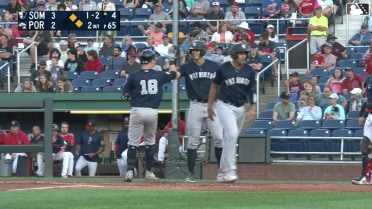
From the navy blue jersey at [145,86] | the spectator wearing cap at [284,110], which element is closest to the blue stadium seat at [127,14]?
the spectator wearing cap at [284,110]

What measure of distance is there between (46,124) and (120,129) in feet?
21.3

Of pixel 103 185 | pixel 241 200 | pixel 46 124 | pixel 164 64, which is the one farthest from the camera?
pixel 164 64

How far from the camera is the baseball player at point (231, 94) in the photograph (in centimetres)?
1493

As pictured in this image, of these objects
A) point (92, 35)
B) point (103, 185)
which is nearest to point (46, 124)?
point (103, 185)

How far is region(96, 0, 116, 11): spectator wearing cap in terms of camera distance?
27566 millimetres

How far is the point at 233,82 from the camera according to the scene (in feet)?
49.1

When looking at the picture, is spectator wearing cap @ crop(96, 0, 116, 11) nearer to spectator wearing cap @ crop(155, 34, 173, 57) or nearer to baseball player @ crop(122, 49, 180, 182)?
spectator wearing cap @ crop(155, 34, 173, 57)

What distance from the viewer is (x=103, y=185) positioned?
1513cm

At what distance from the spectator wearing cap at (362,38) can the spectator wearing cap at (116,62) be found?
4908 mm

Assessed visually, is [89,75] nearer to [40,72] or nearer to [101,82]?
[101,82]

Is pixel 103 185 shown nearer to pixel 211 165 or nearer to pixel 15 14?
pixel 211 165

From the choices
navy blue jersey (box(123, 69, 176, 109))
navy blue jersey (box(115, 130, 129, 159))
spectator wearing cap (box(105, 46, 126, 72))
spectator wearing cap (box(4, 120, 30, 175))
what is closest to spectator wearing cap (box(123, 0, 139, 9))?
→ spectator wearing cap (box(105, 46, 126, 72))

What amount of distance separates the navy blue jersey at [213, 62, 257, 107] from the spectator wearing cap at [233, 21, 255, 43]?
31.7ft
